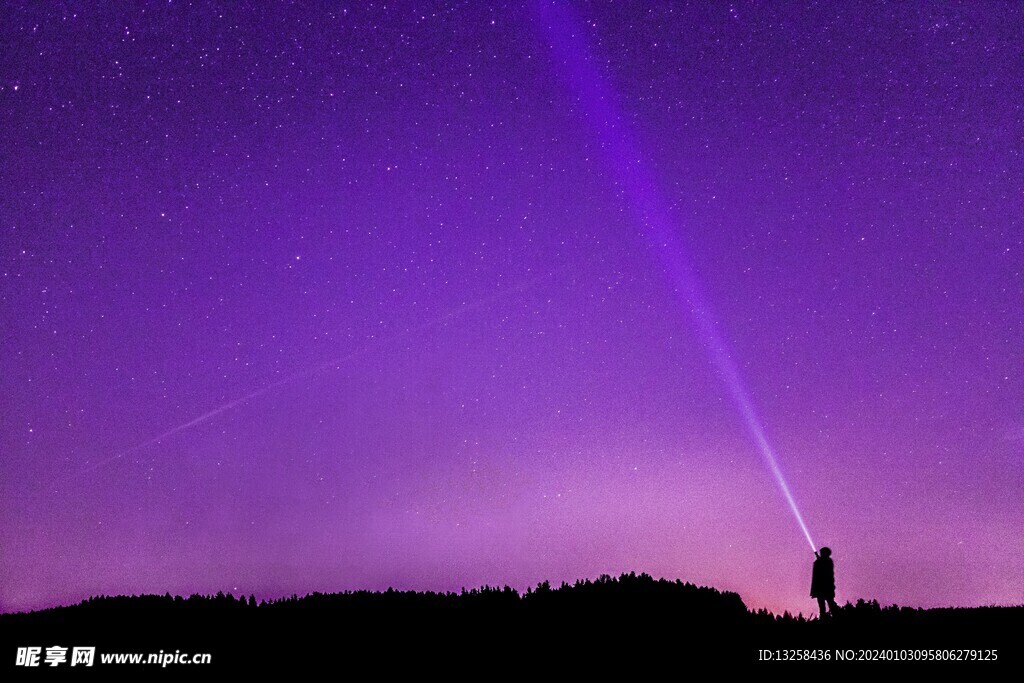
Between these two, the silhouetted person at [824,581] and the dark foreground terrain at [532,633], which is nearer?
the dark foreground terrain at [532,633]

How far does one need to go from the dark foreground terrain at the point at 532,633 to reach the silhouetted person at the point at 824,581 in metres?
0.62

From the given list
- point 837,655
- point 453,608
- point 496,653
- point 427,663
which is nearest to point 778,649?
point 837,655

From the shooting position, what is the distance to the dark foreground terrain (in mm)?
10211

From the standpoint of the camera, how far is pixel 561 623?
12398mm

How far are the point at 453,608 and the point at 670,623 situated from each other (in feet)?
14.5

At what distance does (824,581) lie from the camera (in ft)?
43.5

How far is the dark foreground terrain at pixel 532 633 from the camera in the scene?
33.5ft

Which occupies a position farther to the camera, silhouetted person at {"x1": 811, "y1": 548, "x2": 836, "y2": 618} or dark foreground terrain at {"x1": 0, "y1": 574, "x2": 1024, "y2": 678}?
silhouetted person at {"x1": 811, "y1": 548, "x2": 836, "y2": 618}

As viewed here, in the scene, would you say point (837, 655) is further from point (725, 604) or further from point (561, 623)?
point (561, 623)

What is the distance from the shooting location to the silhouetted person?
13211 millimetres

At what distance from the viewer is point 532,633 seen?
12.0 metres

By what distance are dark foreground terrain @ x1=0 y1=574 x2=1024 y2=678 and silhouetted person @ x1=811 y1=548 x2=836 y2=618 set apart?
616mm

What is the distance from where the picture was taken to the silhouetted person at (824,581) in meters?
13.2

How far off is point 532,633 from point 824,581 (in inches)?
231
